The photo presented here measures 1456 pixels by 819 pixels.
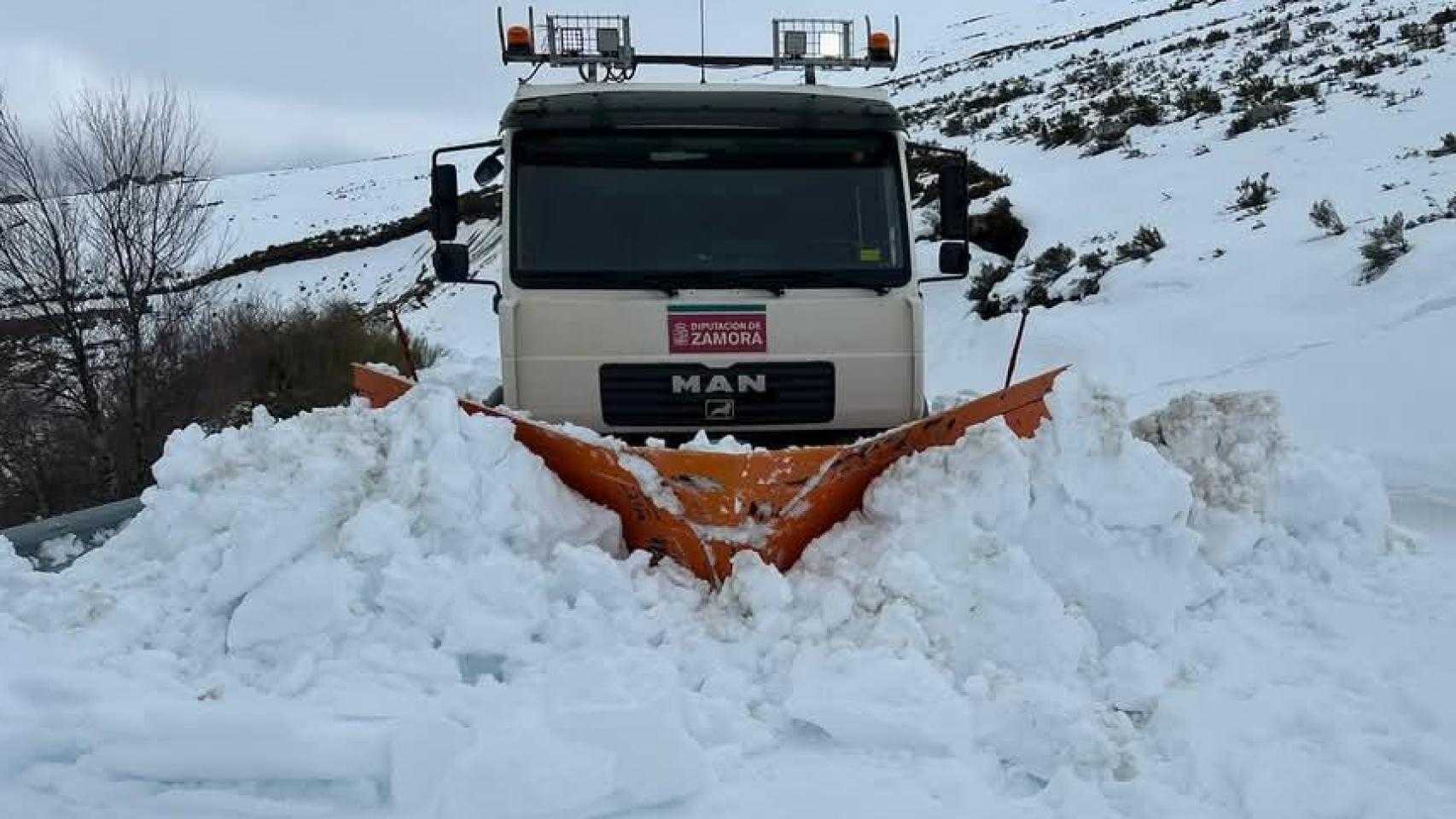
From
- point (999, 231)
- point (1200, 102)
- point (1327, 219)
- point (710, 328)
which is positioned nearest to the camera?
point (710, 328)

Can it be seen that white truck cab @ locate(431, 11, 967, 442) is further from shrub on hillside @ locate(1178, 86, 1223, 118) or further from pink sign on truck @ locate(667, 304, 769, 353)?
shrub on hillside @ locate(1178, 86, 1223, 118)

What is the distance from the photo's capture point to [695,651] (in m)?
3.44

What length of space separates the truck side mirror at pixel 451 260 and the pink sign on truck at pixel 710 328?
3.94 ft

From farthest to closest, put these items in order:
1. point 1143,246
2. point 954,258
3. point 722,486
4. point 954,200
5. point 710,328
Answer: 1. point 1143,246
2. point 954,258
3. point 954,200
4. point 710,328
5. point 722,486

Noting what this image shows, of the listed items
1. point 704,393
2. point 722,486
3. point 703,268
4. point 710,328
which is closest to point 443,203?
point 703,268

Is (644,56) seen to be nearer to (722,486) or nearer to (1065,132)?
(722,486)

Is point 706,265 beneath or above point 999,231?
beneath

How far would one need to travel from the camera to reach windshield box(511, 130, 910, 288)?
5.02 metres

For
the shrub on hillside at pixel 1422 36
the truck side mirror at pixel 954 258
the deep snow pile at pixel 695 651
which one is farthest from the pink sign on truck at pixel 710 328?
the shrub on hillside at pixel 1422 36

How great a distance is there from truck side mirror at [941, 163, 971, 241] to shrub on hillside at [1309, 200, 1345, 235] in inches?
255

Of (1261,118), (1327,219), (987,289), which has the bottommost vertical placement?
(987,289)

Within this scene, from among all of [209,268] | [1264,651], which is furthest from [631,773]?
[209,268]

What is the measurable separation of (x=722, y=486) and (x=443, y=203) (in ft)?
8.01

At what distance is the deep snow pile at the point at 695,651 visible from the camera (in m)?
2.81
